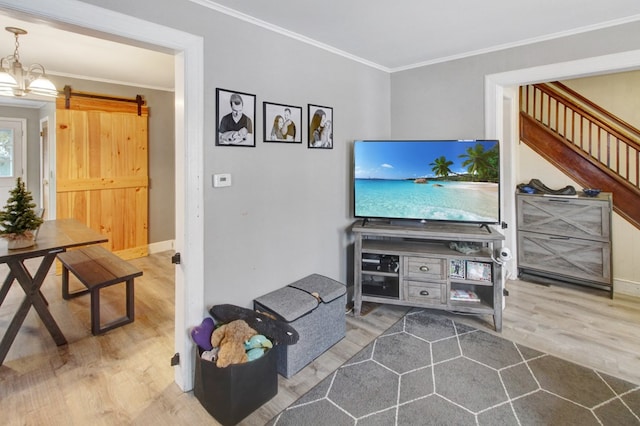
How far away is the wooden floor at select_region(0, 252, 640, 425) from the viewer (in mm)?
1893

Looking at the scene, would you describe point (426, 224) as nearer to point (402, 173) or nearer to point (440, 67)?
point (402, 173)

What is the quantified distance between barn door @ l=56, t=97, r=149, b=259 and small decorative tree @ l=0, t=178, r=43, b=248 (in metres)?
2.01

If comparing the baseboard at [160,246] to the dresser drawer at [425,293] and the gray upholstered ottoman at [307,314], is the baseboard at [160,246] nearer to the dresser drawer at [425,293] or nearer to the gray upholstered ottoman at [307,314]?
the gray upholstered ottoman at [307,314]

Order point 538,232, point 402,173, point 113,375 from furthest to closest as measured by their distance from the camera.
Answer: point 538,232, point 402,173, point 113,375

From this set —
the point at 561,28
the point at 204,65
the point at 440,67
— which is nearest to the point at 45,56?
the point at 204,65

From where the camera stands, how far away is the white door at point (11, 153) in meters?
5.60

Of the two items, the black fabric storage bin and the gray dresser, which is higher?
the gray dresser

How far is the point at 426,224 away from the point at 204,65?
6.97ft

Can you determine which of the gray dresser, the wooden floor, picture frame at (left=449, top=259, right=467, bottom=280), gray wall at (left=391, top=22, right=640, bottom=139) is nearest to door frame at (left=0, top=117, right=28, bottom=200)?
the wooden floor

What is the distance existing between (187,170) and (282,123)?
837mm

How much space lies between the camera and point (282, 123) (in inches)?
98.7

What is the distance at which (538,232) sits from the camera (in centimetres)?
370

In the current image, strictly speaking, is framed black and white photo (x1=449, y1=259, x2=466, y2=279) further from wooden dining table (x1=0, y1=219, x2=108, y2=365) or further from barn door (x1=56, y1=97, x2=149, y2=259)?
barn door (x1=56, y1=97, x2=149, y2=259)

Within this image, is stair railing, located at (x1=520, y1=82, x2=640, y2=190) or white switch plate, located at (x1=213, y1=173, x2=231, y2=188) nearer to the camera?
white switch plate, located at (x1=213, y1=173, x2=231, y2=188)
